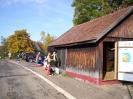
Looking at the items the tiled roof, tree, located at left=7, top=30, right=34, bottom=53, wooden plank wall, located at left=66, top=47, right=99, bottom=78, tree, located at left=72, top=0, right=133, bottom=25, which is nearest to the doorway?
wooden plank wall, located at left=66, top=47, right=99, bottom=78

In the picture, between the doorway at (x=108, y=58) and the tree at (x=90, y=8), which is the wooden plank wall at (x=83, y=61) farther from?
the tree at (x=90, y=8)

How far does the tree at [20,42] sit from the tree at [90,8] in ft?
144

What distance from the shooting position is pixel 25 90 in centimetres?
1507

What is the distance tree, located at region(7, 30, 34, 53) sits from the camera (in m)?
86.9

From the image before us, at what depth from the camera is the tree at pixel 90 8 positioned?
41612 millimetres

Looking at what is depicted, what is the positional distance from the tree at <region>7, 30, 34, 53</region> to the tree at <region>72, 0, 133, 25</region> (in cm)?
4395

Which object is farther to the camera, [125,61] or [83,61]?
[83,61]

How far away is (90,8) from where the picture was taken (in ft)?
145

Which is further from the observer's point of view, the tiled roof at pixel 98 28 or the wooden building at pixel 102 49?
the tiled roof at pixel 98 28

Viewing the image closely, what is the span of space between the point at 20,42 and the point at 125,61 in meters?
73.6

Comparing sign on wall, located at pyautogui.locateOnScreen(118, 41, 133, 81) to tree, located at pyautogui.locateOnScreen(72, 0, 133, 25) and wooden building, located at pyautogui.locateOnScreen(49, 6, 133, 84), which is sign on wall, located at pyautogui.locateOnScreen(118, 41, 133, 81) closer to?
wooden building, located at pyautogui.locateOnScreen(49, 6, 133, 84)

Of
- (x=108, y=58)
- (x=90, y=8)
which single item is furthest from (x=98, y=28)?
(x=90, y=8)

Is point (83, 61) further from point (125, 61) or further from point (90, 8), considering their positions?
point (90, 8)

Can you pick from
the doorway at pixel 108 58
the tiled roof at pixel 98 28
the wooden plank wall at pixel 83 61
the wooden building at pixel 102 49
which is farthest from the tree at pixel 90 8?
the doorway at pixel 108 58
